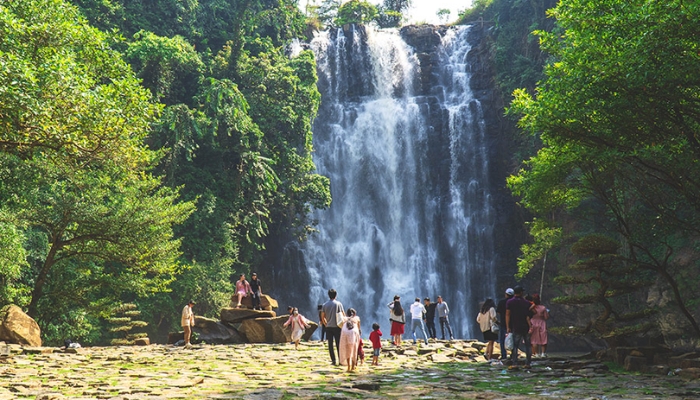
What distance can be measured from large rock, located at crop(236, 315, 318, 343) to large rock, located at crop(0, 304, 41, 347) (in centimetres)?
660

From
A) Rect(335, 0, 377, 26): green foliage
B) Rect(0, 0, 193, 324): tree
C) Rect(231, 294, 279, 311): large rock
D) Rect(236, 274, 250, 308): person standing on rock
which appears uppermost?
Rect(335, 0, 377, 26): green foliage

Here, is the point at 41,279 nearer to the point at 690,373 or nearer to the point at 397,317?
the point at 397,317

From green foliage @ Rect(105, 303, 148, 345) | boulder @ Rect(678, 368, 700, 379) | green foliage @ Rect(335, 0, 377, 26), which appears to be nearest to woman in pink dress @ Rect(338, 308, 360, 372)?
boulder @ Rect(678, 368, 700, 379)

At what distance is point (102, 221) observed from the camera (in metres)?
19.9

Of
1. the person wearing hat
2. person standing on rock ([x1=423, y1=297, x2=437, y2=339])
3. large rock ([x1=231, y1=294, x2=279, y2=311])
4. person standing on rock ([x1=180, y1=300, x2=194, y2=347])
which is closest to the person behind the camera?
the person wearing hat

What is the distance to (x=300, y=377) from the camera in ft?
38.8

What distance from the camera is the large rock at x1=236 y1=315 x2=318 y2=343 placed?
69.2 ft

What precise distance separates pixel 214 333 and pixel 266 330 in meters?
1.92

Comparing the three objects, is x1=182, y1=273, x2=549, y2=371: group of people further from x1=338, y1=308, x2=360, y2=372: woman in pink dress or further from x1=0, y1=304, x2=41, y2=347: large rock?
x1=0, y1=304, x2=41, y2=347: large rock

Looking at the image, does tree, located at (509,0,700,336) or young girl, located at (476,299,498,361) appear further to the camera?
young girl, located at (476,299,498,361)

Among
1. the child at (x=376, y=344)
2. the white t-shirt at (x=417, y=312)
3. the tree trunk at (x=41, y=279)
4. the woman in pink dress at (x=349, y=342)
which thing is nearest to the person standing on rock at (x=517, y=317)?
the child at (x=376, y=344)

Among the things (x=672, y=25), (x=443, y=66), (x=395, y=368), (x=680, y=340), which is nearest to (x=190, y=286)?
(x=395, y=368)

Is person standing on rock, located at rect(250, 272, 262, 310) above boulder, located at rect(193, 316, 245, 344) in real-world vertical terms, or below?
above

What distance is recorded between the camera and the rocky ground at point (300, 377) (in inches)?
371
